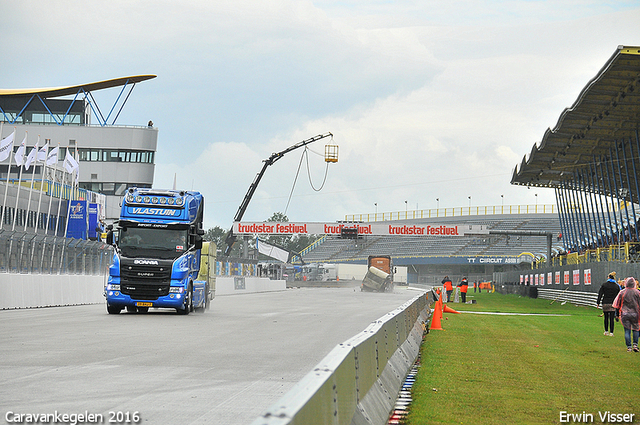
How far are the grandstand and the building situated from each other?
27.9m

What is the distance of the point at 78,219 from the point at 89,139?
1971 centimetres

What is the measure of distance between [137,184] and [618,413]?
81686mm

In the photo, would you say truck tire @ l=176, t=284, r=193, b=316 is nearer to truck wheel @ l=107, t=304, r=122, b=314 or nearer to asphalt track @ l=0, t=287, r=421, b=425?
truck wheel @ l=107, t=304, r=122, b=314

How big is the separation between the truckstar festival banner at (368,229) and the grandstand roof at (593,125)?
12.0m

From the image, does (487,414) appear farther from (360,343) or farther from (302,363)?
(302,363)

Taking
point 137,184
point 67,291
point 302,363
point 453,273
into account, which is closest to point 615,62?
point 67,291

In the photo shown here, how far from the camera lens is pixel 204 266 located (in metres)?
26.7

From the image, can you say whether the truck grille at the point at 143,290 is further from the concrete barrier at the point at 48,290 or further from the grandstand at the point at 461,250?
the grandstand at the point at 461,250

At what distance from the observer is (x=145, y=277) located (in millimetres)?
22625

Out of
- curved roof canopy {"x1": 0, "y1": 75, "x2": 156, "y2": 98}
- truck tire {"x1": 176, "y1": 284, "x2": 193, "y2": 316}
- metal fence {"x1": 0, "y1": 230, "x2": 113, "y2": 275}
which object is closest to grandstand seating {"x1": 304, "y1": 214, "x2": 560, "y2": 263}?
curved roof canopy {"x1": 0, "y1": 75, "x2": 156, "y2": 98}

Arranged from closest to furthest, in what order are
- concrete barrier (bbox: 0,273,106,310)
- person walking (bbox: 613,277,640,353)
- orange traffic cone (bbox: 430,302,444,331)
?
person walking (bbox: 613,277,640,353)
orange traffic cone (bbox: 430,302,444,331)
concrete barrier (bbox: 0,273,106,310)

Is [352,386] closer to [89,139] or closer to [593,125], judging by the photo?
[593,125]

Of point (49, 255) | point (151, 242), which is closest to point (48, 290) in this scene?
point (49, 255)

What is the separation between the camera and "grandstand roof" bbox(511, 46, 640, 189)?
35375 mm
